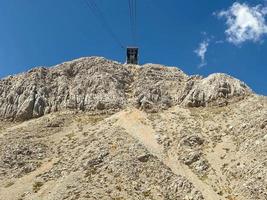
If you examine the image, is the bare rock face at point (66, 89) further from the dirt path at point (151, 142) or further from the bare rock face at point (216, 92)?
the bare rock face at point (216, 92)

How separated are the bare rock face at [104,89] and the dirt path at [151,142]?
419 cm

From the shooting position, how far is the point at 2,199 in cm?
5281

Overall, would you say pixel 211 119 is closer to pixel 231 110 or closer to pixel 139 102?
pixel 231 110

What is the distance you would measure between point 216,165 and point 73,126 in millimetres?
19992

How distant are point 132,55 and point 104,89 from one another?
20699 millimetres

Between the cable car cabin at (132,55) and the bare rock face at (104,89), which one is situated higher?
the cable car cabin at (132,55)

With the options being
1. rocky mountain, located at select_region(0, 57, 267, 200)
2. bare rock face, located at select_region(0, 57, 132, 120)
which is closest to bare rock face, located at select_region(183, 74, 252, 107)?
rocky mountain, located at select_region(0, 57, 267, 200)

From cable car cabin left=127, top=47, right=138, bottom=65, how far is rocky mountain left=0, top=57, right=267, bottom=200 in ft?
30.0

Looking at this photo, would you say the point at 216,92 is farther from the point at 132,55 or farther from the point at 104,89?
the point at 132,55

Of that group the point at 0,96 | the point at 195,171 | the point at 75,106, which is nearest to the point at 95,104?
the point at 75,106

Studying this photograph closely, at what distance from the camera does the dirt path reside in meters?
53.4

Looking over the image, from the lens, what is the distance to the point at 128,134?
61938mm

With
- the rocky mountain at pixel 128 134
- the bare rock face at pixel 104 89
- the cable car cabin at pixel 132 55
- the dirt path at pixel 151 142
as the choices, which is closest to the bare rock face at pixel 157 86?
the bare rock face at pixel 104 89

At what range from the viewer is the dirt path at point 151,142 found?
53406 millimetres
